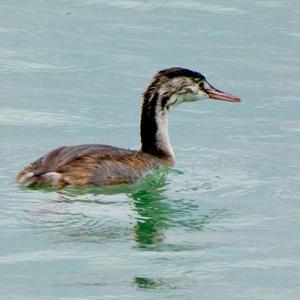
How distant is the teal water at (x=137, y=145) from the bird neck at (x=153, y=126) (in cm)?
23

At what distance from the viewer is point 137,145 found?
54.6 feet

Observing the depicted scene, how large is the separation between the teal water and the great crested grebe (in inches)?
5.6

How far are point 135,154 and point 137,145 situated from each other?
44.4 inches

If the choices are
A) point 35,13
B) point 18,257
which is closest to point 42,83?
point 35,13

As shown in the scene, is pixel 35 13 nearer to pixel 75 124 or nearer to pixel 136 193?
pixel 75 124

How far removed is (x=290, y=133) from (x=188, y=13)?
15.1 feet

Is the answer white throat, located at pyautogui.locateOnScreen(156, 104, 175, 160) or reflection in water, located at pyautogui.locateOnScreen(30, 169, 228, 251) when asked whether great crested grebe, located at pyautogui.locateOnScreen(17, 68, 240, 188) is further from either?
reflection in water, located at pyautogui.locateOnScreen(30, 169, 228, 251)

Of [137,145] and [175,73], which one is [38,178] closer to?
[175,73]

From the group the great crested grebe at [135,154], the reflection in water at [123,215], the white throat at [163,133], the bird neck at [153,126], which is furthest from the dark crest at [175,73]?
the reflection in water at [123,215]

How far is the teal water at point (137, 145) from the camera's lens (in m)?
12.5

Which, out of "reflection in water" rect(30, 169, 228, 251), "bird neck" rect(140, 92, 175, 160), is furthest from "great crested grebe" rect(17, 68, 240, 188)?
"reflection in water" rect(30, 169, 228, 251)

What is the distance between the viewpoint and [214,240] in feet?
43.8

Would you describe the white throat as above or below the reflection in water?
above

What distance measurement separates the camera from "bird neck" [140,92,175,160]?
52.7 ft
